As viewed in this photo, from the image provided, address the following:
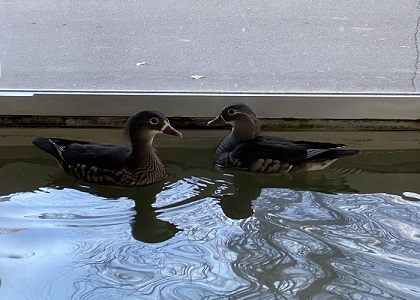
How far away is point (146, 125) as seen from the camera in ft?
6.82

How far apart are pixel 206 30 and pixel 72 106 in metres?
0.49

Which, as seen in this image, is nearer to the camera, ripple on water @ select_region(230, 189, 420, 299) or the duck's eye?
ripple on water @ select_region(230, 189, 420, 299)

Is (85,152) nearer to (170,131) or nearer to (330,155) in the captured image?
(170,131)

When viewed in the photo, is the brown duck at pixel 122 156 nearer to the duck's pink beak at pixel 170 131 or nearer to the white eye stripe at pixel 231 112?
the duck's pink beak at pixel 170 131

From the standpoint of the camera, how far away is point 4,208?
6.17ft

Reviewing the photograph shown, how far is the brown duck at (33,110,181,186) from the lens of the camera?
6.68 ft

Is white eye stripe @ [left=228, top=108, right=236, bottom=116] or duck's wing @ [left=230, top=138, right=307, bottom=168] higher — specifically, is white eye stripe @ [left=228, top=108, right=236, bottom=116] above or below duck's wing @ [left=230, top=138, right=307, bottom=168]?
above

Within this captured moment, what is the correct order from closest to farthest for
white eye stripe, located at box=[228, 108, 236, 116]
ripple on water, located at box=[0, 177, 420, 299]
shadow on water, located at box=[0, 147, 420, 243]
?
1. ripple on water, located at box=[0, 177, 420, 299]
2. shadow on water, located at box=[0, 147, 420, 243]
3. white eye stripe, located at box=[228, 108, 236, 116]

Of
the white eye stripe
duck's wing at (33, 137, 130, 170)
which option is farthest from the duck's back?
duck's wing at (33, 137, 130, 170)

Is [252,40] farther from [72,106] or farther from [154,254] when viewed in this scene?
[154,254]

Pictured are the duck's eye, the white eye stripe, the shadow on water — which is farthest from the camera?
the white eye stripe

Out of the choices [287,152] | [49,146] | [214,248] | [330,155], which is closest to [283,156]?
[287,152]

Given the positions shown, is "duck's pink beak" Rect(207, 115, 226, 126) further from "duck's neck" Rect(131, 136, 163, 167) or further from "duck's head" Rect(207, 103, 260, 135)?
"duck's neck" Rect(131, 136, 163, 167)

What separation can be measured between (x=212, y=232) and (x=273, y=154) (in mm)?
422
